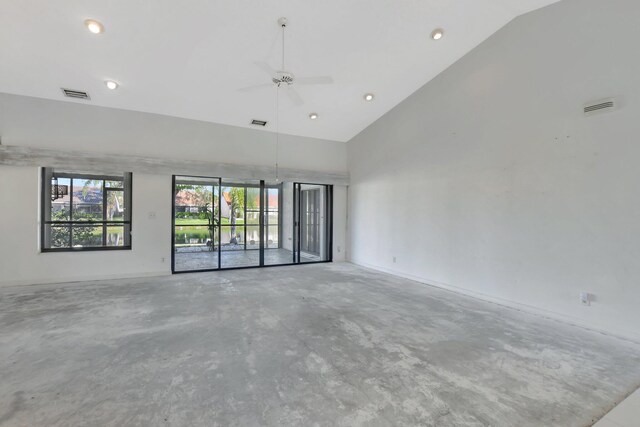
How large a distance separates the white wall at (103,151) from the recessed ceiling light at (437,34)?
14.0ft

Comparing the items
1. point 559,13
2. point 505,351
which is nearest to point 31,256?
point 505,351

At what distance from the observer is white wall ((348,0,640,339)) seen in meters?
3.47

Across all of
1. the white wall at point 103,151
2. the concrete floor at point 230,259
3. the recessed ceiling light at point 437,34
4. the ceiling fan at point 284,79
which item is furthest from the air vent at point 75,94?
the recessed ceiling light at point 437,34

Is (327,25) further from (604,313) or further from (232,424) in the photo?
(604,313)

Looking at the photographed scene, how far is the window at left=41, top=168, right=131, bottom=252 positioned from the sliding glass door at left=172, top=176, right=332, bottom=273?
1.02 meters

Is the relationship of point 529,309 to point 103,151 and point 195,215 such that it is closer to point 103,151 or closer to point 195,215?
point 195,215

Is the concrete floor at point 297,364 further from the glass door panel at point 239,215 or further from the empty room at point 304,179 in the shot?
the glass door panel at point 239,215

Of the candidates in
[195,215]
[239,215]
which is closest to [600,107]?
[239,215]

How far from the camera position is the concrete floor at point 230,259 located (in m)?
7.36

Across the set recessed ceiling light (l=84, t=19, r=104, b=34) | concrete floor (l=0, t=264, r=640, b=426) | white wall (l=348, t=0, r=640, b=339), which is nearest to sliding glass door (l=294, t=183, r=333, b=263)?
white wall (l=348, t=0, r=640, b=339)

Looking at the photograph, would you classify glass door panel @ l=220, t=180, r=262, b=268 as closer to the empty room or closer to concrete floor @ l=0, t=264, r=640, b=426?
the empty room

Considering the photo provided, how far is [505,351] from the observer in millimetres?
3041

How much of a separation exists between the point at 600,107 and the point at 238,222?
7.12m

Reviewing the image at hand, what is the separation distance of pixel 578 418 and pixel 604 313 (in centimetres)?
228
